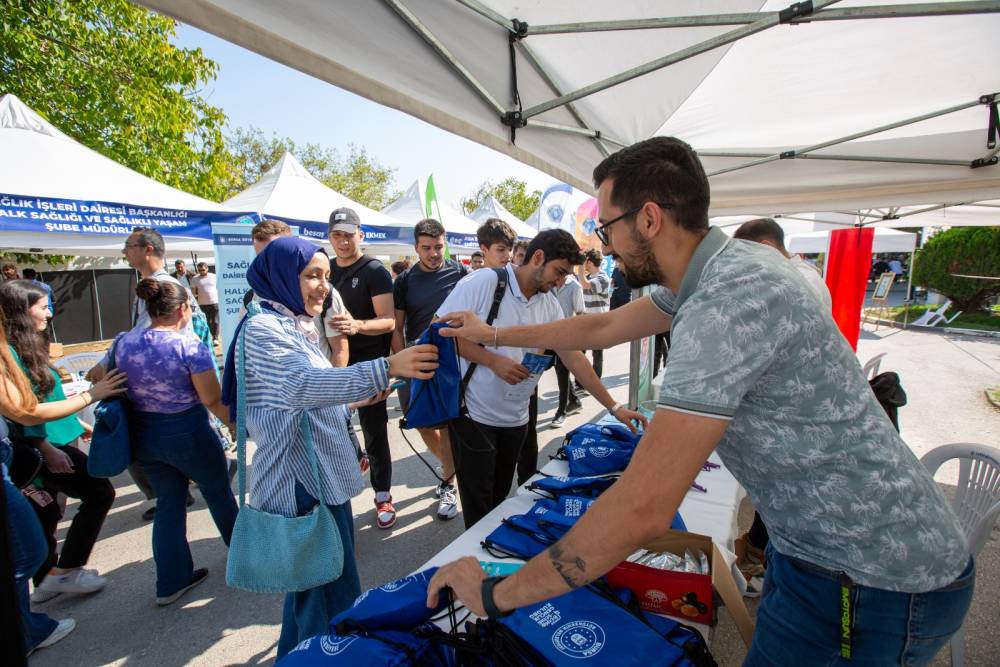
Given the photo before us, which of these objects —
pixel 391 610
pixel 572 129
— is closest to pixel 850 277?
pixel 572 129

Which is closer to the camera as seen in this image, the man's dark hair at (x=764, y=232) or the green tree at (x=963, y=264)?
the man's dark hair at (x=764, y=232)

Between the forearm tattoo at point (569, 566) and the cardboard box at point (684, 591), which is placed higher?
the forearm tattoo at point (569, 566)

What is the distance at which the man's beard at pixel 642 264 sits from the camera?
121 cm

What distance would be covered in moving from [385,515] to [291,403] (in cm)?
218

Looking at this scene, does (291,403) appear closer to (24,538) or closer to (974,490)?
(24,538)

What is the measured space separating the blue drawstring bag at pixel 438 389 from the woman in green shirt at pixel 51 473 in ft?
7.39

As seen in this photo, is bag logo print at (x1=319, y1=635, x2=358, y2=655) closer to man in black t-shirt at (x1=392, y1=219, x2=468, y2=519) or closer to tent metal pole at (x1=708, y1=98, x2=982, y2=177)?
man in black t-shirt at (x1=392, y1=219, x2=468, y2=519)

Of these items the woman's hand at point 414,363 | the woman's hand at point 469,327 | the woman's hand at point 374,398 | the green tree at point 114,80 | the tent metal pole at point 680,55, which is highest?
the green tree at point 114,80

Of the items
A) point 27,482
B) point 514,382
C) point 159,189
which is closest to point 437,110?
point 514,382

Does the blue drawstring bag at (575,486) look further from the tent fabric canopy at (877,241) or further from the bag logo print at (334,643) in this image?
the tent fabric canopy at (877,241)

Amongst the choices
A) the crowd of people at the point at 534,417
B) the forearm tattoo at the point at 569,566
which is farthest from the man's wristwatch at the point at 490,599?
the forearm tattoo at the point at 569,566

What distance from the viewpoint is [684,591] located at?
1427 millimetres

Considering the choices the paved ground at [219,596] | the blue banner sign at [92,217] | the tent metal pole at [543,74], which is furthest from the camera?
the blue banner sign at [92,217]

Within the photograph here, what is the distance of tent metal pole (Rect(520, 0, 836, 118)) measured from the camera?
5.82 feet
